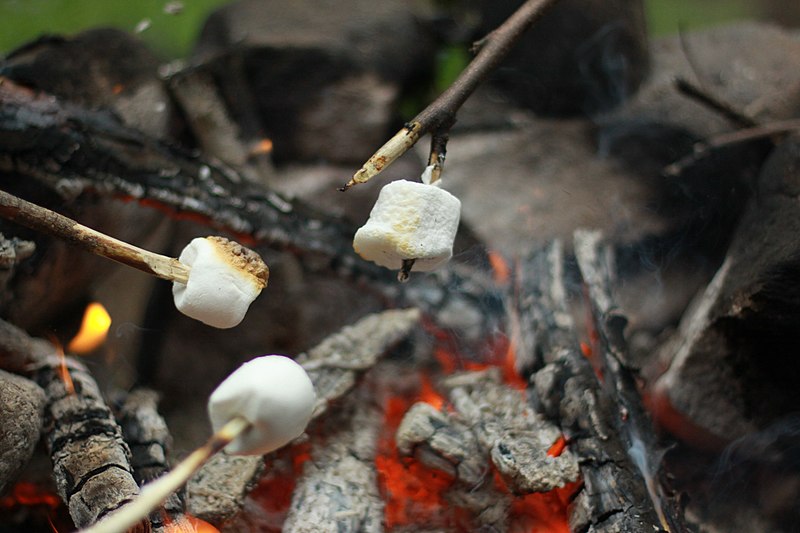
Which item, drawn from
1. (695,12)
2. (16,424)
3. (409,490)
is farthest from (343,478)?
(695,12)

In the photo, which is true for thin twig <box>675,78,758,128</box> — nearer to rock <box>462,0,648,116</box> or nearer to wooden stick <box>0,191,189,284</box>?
rock <box>462,0,648,116</box>

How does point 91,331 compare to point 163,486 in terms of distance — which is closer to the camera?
point 163,486

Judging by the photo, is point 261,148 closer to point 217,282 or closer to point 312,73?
point 312,73

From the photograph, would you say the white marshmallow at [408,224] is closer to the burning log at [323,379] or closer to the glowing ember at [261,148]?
the burning log at [323,379]

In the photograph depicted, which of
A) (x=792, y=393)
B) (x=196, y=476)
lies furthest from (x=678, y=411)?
(x=196, y=476)

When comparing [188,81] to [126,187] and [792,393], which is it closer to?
[126,187]

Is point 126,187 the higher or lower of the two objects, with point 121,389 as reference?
higher

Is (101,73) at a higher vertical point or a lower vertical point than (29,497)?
higher
